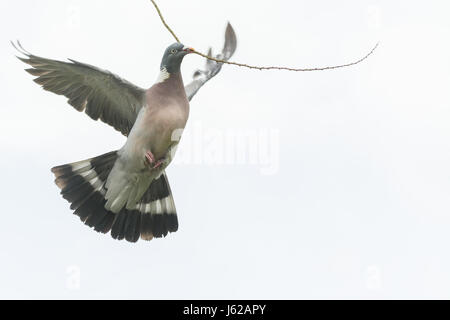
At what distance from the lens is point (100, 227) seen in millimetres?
8516

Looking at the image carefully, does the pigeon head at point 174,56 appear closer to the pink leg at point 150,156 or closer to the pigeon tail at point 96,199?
the pink leg at point 150,156

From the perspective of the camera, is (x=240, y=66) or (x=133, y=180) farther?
(x=133, y=180)

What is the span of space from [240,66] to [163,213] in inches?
145

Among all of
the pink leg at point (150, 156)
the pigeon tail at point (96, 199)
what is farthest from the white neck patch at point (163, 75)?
the pigeon tail at point (96, 199)

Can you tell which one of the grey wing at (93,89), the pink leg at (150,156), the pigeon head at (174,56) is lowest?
the pink leg at (150,156)

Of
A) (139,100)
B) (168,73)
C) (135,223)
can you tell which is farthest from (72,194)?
(168,73)

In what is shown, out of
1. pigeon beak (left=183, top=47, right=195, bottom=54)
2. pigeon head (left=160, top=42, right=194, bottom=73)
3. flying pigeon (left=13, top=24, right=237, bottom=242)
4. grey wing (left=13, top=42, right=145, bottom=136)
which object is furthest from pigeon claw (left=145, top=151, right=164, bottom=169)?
pigeon beak (left=183, top=47, right=195, bottom=54)

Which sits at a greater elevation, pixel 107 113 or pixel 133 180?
pixel 107 113

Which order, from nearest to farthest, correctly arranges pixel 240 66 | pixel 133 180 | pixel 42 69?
pixel 240 66 < pixel 42 69 < pixel 133 180

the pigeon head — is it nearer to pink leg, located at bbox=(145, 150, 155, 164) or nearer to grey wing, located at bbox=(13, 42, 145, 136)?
grey wing, located at bbox=(13, 42, 145, 136)

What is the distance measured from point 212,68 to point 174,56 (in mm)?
1599

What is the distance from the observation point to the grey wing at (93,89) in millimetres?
7625

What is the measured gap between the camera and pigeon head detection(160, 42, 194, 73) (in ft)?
25.0

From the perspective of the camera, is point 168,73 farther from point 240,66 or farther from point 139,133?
point 240,66
